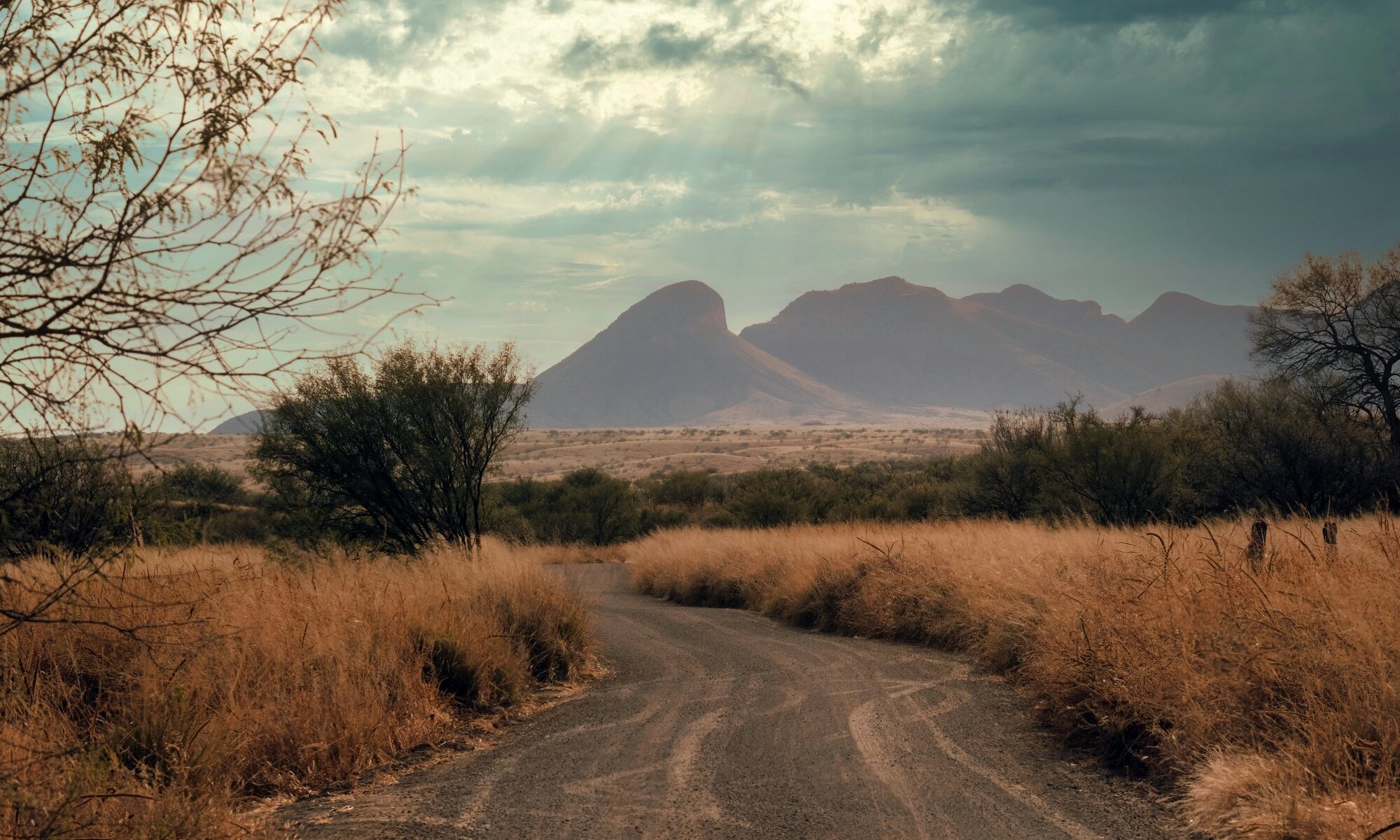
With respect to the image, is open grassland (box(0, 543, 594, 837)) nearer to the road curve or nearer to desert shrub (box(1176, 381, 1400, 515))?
the road curve

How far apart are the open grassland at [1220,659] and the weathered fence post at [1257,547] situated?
9 cm

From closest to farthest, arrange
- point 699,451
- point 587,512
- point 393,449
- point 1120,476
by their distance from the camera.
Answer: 1. point 393,449
2. point 1120,476
3. point 587,512
4. point 699,451

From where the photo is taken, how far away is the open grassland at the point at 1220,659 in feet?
16.8

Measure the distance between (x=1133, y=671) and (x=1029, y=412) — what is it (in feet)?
116

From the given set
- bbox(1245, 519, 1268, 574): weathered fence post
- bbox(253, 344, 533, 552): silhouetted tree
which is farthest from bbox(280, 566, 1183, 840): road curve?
bbox(253, 344, 533, 552): silhouetted tree

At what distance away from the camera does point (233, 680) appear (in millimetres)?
6926

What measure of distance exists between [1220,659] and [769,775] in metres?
3.55

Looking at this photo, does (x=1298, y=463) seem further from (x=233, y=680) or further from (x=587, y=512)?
(x=233, y=680)

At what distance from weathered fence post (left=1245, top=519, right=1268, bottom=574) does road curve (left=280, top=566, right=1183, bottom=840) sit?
256 cm

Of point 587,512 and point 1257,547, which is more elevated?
point 1257,547

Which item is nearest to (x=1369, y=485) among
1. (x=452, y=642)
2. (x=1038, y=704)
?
(x=1038, y=704)

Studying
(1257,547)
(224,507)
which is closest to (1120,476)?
(1257,547)

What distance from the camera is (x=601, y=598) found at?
73.3ft

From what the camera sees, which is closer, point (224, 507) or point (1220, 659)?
point (1220, 659)
